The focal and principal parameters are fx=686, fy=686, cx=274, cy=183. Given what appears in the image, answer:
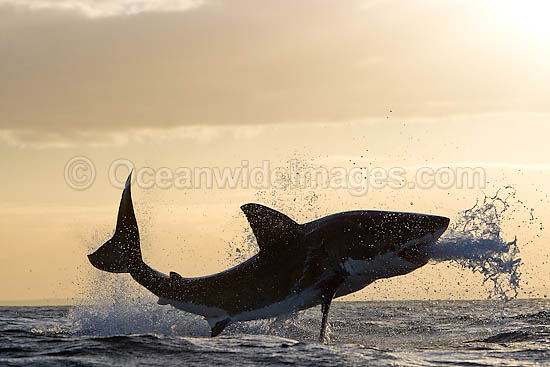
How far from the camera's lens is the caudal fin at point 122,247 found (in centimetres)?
1838

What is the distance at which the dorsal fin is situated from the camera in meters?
16.1

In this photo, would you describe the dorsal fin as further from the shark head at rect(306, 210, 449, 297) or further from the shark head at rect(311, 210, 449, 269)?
the shark head at rect(311, 210, 449, 269)

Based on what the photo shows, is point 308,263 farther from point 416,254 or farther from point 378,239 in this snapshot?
point 416,254

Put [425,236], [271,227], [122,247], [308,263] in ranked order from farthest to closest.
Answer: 1. [122,247]
2. [271,227]
3. [308,263]
4. [425,236]

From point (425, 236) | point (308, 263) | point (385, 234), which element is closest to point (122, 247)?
point (308, 263)

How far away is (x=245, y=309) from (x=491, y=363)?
5951mm

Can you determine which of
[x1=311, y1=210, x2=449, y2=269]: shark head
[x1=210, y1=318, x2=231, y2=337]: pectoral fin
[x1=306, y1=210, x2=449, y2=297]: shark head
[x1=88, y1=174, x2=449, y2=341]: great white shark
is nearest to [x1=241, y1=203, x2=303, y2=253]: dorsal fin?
[x1=88, y1=174, x2=449, y2=341]: great white shark

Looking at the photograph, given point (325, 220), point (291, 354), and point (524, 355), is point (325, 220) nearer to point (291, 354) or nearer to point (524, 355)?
point (291, 354)

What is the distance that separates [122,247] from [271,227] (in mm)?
4625

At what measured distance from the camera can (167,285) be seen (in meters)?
17.9

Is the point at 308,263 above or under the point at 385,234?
under

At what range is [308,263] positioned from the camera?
52.7 ft

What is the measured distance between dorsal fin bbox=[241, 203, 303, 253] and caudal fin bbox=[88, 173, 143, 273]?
12.4 feet

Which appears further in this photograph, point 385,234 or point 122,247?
point 122,247
